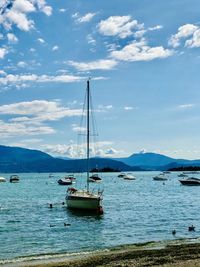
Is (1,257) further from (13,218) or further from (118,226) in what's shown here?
(13,218)

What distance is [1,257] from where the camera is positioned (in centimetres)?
3416

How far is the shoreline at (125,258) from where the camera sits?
26.0 m

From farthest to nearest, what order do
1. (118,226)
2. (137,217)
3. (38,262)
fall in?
(137,217)
(118,226)
(38,262)

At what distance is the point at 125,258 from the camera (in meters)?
29.0

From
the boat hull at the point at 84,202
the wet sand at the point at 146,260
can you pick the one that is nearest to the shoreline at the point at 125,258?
the wet sand at the point at 146,260

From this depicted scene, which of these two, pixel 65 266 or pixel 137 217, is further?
pixel 137 217

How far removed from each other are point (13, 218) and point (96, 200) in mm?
10897

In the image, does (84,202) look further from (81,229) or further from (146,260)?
(146,260)

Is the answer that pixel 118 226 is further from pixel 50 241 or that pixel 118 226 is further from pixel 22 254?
pixel 22 254

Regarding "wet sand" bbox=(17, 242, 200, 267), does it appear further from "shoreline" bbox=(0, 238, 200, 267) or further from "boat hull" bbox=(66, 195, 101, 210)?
"boat hull" bbox=(66, 195, 101, 210)

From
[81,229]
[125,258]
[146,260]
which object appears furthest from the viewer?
[81,229]

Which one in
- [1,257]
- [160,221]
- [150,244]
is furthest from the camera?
[160,221]

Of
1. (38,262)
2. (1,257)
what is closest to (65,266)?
(38,262)

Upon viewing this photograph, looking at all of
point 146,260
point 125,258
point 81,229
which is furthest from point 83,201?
point 146,260
